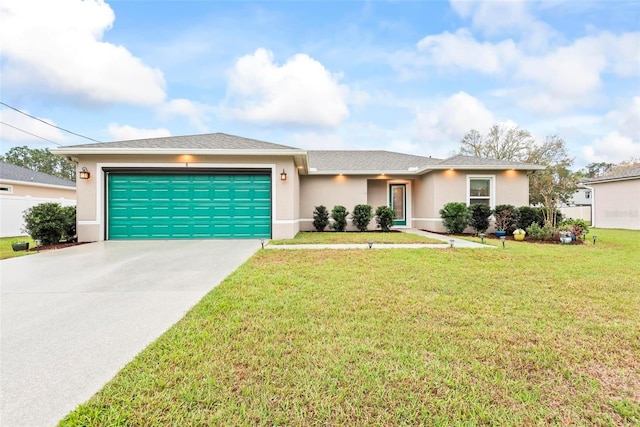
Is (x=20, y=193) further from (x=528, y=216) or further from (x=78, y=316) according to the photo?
(x=528, y=216)

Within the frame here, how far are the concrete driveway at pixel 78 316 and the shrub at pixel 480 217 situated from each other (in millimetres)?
9098

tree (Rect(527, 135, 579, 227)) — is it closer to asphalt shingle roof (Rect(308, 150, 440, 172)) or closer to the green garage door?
asphalt shingle roof (Rect(308, 150, 440, 172))

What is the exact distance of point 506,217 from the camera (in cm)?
1071

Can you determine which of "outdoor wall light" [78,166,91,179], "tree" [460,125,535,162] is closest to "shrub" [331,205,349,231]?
"outdoor wall light" [78,166,91,179]

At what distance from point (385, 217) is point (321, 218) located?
279 cm

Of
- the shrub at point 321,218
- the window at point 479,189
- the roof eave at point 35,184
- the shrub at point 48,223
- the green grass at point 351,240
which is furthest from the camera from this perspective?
the roof eave at point 35,184

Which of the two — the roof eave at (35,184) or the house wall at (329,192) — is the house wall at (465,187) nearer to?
the house wall at (329,192)

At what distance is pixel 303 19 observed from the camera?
11.2 m

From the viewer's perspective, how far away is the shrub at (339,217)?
12.4 m

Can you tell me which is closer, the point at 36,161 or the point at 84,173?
the point at 84,173

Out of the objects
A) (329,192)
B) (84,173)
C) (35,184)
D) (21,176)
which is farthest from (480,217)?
(21,176)

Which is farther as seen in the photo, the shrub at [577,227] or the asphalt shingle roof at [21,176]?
the asphalt shingle roof at [21,176]

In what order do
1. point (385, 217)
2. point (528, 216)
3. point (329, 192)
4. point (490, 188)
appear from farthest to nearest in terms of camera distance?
point (329, 192) < point (385, 217) < point (490, 188) < point (528, 216)

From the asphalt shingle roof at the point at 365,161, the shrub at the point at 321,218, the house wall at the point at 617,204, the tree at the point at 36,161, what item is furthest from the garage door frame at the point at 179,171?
the tree at the point at 36,161
